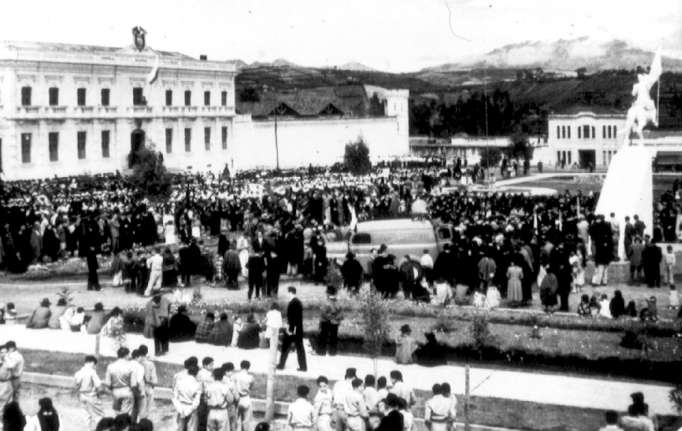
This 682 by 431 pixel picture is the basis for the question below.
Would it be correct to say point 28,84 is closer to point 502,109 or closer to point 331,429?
point 331,429

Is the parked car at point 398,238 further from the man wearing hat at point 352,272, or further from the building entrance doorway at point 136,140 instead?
the building entrance doorway at point 136,140

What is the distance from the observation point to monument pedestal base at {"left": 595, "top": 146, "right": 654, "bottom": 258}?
30391 mm

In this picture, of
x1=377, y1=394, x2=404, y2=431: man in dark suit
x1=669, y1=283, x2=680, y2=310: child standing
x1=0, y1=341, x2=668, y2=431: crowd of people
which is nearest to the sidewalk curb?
x1=0, y1=341, x2=668, y2=431: crowd of people

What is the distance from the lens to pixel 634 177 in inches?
1204

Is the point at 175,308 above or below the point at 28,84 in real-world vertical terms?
below

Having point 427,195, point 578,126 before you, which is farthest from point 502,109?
point 427,195

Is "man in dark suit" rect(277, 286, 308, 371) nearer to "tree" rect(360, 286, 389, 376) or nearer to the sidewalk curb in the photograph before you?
"tree" rect(360, 286, 389, 376)

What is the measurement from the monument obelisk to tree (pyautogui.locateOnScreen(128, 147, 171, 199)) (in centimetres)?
2006

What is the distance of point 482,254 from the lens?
76.7 feet

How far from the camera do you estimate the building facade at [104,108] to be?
59.0m

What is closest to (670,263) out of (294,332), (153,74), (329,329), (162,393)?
(329,329)

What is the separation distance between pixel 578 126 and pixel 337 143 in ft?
66.7

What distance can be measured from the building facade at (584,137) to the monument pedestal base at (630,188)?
50.9 meters

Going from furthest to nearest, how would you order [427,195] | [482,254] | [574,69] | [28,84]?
[574,69], [28,84], [427,195], [482,254]
